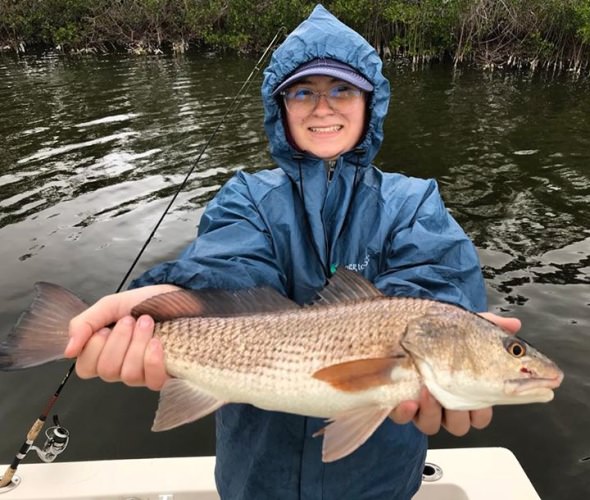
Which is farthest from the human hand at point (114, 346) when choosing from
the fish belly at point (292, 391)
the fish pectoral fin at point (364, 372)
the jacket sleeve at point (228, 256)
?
the fish pectoral fin at point (364, 372)

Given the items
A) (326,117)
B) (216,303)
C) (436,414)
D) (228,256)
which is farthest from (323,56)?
(436,414)

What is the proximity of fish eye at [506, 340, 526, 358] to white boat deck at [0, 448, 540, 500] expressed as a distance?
1.41 m

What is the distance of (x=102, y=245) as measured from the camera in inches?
323

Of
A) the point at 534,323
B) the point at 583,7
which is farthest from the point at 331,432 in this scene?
the point at 583,7

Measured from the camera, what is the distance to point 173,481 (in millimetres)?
3238

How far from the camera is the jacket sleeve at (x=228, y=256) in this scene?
2.31 meters

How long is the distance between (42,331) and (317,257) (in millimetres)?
1179

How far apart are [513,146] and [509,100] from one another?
510cm

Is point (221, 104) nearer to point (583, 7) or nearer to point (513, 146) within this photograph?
point (513, 146)

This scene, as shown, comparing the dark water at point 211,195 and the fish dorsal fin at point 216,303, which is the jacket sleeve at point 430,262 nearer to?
the fish dorsal fin at point 216,303

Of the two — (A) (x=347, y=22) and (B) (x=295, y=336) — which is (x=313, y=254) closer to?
(B) (x=295, y=336)

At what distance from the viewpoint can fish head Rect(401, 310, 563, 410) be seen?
2.05m

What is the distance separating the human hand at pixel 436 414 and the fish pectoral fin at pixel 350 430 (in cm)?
7

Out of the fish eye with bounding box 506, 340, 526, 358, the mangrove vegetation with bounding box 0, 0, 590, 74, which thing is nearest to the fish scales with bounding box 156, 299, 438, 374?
the fish eye with bounding box 506, 340, 526, 358
